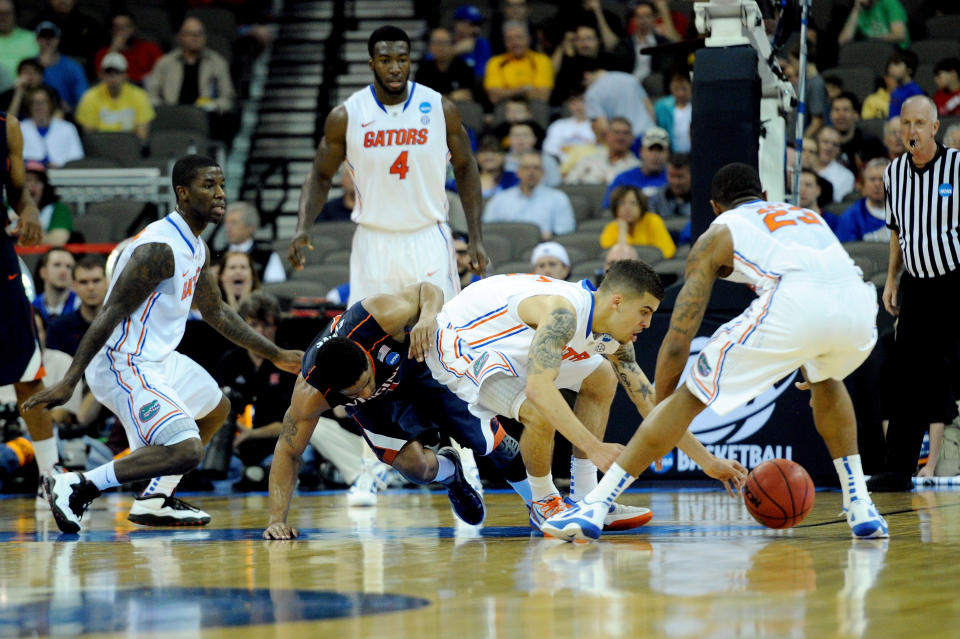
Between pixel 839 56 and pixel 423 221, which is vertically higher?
pixel 839 56

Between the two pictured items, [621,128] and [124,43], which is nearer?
[621,128]

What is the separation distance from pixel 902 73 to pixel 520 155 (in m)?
3.38

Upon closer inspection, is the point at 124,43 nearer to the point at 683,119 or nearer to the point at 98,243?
the point at 98,243

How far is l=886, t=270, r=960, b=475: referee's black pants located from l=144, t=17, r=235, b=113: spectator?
27.6 feet

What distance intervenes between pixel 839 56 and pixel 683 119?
1.95m

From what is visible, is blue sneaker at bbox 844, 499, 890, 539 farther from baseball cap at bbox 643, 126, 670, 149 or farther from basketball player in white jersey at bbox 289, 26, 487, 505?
baseball cap at bbox 643, 126, 670, 149

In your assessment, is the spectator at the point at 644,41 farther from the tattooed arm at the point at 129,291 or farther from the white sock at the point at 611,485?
the white sock at the point at 611,485

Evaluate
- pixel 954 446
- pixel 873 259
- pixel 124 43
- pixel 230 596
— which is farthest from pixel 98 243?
pixel 230 596

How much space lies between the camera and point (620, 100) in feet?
39.6

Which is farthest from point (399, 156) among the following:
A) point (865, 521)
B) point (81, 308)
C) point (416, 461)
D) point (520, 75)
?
point (520, 75)

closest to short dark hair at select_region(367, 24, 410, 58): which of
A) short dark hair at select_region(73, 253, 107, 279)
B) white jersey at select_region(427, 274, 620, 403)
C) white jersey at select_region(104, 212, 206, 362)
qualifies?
white jersey at select_region(104, 212, 206, 362)

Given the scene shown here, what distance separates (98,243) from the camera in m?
11.5

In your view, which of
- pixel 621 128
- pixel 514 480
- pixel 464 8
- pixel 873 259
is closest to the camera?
pixel 514 480

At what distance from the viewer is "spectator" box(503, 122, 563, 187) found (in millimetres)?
11570
